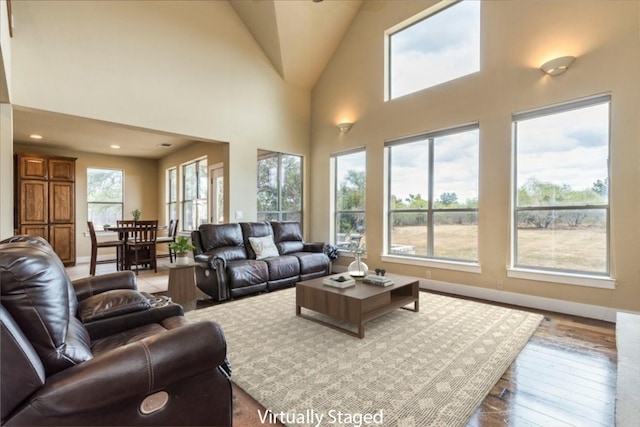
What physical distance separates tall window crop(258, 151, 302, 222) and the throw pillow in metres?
1.09

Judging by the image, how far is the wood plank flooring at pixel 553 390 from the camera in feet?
5.48

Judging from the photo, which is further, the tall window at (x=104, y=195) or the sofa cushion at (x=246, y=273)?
the tall window at (x=104, y=195)

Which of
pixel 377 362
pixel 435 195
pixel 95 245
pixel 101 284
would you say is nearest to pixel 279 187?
pixel 435 195

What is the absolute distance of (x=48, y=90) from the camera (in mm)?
3564

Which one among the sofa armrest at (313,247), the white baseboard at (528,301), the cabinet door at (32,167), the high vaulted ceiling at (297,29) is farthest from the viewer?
the cabinet door at (32,167)

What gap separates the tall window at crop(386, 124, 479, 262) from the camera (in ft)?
13.9

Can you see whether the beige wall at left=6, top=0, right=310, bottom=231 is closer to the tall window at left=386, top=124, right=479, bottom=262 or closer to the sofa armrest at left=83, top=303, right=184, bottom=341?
the tall window at left=386, top=124, right=479, bottom=262

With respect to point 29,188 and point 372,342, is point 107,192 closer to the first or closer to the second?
point 29,188

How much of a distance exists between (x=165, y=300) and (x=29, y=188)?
6.39 meters

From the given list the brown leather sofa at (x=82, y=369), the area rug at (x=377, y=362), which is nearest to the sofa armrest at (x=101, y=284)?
the brown leather sofa at (x=82, y=369)

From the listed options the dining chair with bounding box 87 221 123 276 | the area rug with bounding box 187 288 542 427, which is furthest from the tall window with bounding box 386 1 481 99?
the dining chair with bounding box 87 221 123 276

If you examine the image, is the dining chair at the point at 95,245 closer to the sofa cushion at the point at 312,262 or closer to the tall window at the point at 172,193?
the tall window at the point at 172,193

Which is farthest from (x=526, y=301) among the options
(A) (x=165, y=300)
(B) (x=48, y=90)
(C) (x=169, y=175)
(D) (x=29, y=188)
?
(D) (x=29, y=188)

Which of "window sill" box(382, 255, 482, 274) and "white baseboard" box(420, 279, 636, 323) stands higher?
"window sill" box(382, 255, 482, 274)
